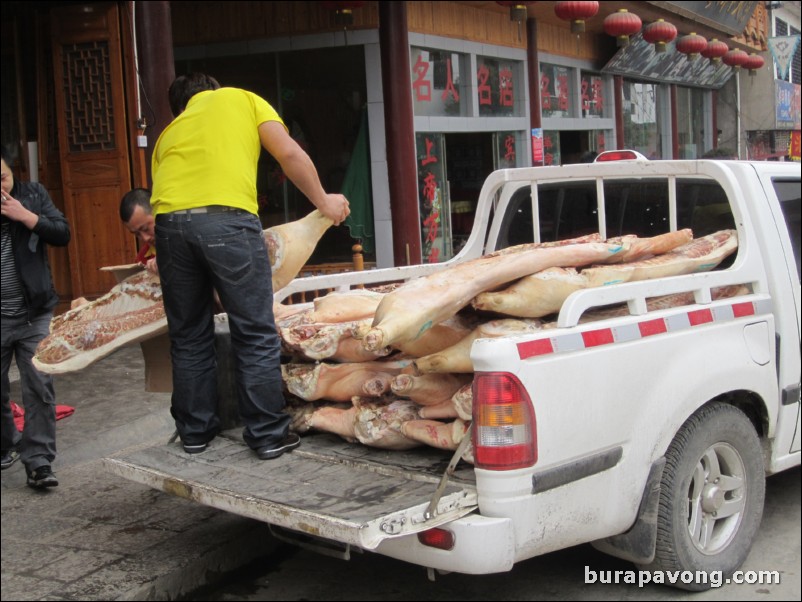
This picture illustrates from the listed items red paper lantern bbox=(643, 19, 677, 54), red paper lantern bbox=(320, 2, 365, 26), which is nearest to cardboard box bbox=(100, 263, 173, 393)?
red paper lantern bbox=(320, 2, 365, 26)

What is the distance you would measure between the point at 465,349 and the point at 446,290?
24cm

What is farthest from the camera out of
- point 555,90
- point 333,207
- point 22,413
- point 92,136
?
point 555,90

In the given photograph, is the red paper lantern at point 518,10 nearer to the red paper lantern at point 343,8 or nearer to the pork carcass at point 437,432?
the red paper lantern at point 343,8

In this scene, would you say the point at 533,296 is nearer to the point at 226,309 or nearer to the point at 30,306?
the point at 226,309

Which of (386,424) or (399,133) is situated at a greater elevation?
(399,133)

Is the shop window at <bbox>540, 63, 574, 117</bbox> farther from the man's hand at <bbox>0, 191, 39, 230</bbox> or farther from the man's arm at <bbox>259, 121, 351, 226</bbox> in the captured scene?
the man's arm at <bbox>259, 121, 351, 226</bbox>

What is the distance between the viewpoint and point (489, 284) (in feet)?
11.6

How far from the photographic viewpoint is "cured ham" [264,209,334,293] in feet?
14.0

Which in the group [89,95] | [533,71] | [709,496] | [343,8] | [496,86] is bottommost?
[709,496]

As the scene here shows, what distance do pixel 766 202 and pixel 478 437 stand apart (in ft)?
7.03

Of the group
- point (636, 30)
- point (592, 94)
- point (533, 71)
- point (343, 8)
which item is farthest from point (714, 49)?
point (343, 8)

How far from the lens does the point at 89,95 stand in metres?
8.55

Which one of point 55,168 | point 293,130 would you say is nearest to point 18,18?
point 55,168
